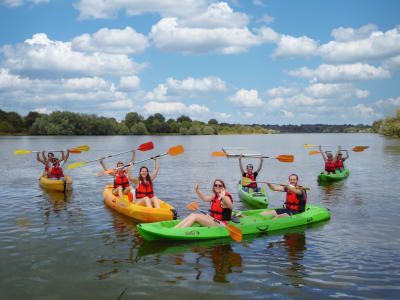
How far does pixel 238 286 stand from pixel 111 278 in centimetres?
238

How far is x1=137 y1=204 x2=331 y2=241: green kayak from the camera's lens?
8301mm

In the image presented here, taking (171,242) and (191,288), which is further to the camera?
(171,242)

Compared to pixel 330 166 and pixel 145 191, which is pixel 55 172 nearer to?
pixel 145 191

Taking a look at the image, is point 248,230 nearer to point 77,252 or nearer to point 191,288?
point 191,288

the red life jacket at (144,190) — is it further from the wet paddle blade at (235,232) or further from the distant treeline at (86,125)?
the distant treeline at (86,125)

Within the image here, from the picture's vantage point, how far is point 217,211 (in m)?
8.95

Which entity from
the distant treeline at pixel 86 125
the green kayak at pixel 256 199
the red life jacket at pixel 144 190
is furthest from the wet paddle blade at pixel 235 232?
the distant treeline at pixel 86 125

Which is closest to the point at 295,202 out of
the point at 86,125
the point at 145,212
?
the point at 145,212

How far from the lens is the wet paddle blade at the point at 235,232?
806 cm

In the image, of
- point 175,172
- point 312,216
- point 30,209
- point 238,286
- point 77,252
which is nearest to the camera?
point 238,286

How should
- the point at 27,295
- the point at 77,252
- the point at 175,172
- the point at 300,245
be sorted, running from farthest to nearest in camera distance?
the point at 175,172 < the point at 300,245 < the point at 77,252 < the point at 27,295

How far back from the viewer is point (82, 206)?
41.7ft

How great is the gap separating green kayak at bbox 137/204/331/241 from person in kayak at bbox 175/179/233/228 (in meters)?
0.17

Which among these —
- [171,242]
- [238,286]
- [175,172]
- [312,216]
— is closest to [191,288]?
[238,286]
